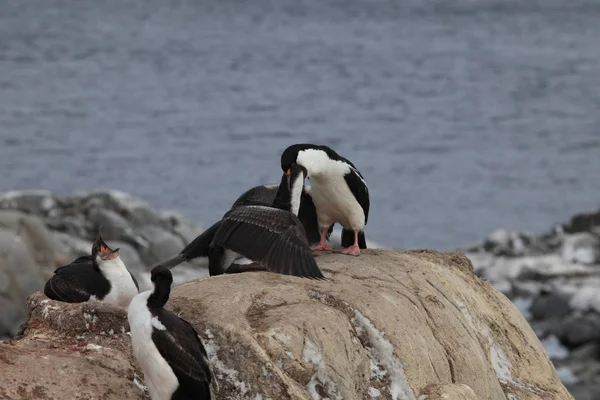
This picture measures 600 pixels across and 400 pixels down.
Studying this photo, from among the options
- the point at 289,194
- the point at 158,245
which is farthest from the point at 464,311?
the point at 158,245

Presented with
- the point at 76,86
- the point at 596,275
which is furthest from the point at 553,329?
the point at 76,86

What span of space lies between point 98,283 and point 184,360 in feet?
5.21

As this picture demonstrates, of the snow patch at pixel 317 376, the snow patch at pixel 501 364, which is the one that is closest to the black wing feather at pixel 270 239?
the snow patch at pixel 317 376

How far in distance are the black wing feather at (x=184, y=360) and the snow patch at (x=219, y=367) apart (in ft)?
0.86

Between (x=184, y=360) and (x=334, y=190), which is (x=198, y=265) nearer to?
(x=334, y=190)

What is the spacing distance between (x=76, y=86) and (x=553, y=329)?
30.4 m

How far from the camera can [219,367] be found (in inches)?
270

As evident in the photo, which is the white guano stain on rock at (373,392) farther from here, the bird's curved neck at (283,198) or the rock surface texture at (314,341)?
the bird's curved neck at (283,198)

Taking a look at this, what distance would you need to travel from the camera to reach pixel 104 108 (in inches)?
1668

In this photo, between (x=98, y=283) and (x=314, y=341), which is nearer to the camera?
(x=314, y=341)

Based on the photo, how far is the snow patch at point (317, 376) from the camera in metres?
6.94

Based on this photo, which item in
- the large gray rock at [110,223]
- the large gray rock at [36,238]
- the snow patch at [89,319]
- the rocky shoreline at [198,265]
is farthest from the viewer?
the large gray rock at [110,223]

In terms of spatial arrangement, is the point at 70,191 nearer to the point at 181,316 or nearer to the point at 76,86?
the point at 76,86

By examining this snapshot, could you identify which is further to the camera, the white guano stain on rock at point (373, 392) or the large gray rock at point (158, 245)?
the large gray rock at point (158, 245)
